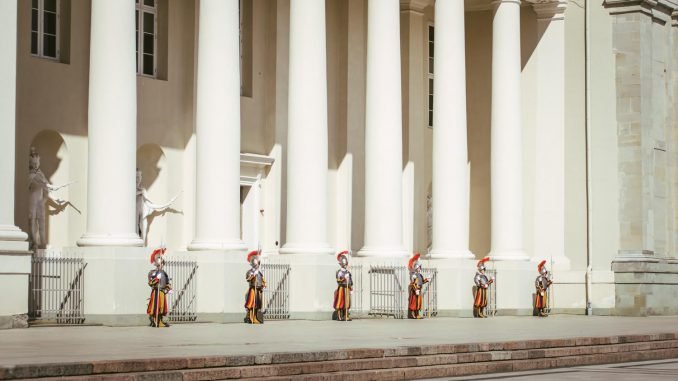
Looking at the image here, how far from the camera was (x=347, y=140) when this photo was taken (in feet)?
129

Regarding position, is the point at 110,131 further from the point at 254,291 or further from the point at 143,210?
the point at 143,210

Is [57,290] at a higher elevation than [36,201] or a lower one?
lower

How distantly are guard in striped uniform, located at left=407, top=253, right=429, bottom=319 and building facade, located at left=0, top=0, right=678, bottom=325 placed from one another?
535 millimetres

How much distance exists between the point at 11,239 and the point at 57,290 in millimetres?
2155

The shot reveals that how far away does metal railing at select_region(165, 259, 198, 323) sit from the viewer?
28.6 m

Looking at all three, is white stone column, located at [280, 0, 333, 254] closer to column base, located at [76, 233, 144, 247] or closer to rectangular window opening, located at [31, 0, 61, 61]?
rectangular window opening, located at [31, 0, 61, 61]

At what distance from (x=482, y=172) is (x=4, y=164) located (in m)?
21.9

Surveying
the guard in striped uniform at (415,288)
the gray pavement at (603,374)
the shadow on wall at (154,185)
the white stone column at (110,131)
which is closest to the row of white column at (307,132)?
the white stone column at (110,131)

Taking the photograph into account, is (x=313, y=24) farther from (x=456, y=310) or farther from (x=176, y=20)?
(x=456, y=310)

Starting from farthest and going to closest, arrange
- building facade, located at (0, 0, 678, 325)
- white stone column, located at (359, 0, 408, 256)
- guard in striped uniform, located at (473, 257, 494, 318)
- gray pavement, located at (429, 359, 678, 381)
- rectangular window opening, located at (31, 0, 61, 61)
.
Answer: guard in striped uniform, located at (473, 257, 494, 318)
white stone column, located at (359, 0, 408, 256)
rectangular window opening, located at (31, 0, 61, 61)
building facade, located at (0, 0, 678, 325)
gray pavement, located at (429, 359, 678, 381)

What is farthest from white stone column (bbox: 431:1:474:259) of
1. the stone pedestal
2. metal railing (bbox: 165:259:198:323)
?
metal railing (bbox: 165:259:198:323)

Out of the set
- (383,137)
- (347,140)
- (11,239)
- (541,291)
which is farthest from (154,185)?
(541,291)

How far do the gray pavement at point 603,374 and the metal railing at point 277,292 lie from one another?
11.0 metres

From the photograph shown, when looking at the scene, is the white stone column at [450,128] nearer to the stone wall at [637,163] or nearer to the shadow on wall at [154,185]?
the shadow on wall at [154,185]
